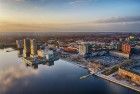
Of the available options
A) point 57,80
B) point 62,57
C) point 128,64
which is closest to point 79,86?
point 57,80

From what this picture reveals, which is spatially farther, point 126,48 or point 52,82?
point 126,48

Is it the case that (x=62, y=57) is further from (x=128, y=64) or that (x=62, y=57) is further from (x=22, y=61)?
(x=128, y=64)

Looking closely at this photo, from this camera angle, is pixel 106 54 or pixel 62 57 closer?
pixel 62 57

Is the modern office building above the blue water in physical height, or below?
above

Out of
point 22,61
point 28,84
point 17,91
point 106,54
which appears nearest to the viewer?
point 17,91

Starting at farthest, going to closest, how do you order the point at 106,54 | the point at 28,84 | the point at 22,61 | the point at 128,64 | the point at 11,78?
the point at 106,54
the point at 22,61
the point at 128,64
the point at 11,78
the point at 28,84

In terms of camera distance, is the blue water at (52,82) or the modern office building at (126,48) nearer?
the blue water at (52,82)

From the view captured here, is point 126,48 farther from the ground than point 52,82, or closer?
farther from the ground

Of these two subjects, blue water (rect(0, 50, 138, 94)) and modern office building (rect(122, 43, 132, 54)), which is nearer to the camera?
blue water (rect(0, 50, 138, 94))
